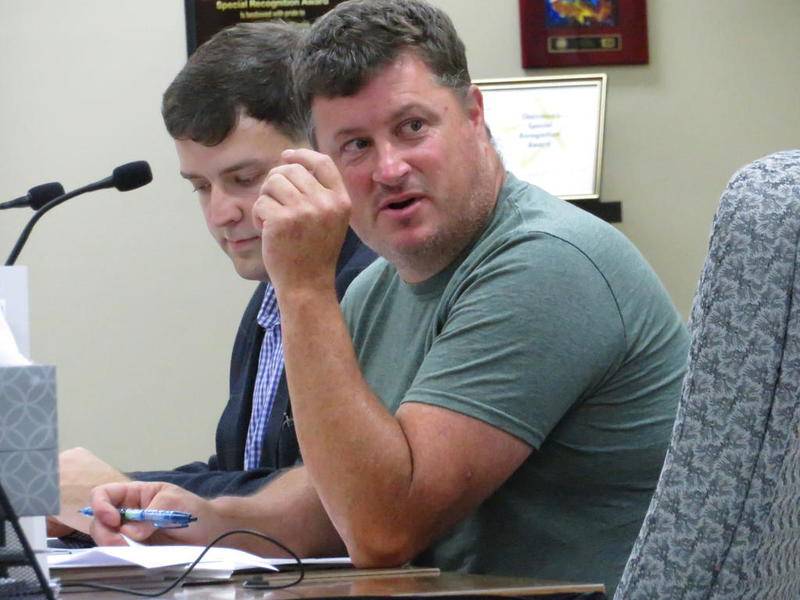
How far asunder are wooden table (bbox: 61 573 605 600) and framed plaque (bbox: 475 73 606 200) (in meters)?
1.99

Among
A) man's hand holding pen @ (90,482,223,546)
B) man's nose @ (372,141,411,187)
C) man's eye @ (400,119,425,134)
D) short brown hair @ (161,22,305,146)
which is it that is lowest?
man's hand holding pen @ (90,482,223,546)

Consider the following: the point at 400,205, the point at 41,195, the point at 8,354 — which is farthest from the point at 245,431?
the point at 8,354

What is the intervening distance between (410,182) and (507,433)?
36 centimetres

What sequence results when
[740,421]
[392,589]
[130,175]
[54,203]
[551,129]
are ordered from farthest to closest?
[551,129] → [130,175] → [54,203] → [392,589] → [740,421]

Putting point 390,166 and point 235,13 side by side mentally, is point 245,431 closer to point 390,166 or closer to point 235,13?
point 390,166

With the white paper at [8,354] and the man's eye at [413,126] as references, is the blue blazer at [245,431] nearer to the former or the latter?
the man's eye at [413,126]

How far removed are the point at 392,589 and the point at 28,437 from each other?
0.34 m

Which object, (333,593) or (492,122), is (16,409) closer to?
(333,593)

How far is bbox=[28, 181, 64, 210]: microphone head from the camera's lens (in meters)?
1.93

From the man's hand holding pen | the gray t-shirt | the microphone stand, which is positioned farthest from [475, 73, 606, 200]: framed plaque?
the man's hand holding pen

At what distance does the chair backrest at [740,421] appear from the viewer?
0.79m

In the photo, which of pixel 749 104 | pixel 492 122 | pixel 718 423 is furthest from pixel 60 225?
pixel 718 423

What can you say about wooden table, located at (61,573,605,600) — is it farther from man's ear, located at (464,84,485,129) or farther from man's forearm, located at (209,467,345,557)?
man's ear, located at (464,84,485,129)

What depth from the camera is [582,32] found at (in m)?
3.11
